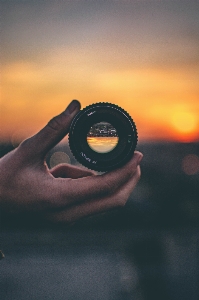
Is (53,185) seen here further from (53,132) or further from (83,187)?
(53,132)

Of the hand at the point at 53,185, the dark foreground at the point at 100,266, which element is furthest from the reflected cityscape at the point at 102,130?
the dark foreground at the point at 100,266

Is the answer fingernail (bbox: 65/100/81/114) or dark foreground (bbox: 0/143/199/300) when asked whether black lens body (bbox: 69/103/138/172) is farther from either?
dark foreground (bbox: 0/143/199/300)

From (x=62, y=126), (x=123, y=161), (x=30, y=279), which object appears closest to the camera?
(x=62, y=126)

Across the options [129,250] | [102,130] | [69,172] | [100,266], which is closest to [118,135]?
[102,130]

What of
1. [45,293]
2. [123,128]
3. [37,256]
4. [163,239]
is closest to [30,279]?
[45,293]

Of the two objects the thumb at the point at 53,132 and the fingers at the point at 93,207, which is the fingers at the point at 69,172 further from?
the thumb at the point at 53,132

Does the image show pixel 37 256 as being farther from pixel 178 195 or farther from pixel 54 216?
pixel 54 216

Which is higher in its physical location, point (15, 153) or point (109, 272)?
point (15, 153)
